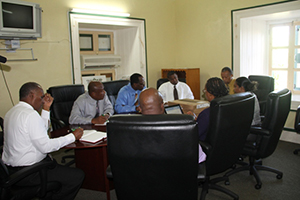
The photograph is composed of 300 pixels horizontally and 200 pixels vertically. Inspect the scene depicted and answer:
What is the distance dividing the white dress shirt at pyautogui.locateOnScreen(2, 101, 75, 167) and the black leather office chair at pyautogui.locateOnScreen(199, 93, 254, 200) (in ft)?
4.36

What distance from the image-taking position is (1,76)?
13.7 feet

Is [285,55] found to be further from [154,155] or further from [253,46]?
[154,155]

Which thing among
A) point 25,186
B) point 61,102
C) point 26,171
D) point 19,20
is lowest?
point 25,186

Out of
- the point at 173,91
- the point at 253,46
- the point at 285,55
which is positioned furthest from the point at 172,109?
the point at 285,55

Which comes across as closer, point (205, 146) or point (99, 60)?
point (205, 146)

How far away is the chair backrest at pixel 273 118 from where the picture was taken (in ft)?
9.35

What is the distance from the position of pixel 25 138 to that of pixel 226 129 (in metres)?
1.66

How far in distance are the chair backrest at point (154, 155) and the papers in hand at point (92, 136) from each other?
86 centimetres

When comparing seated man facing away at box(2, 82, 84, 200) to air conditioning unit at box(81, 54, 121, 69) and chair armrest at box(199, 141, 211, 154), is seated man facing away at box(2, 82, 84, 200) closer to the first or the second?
chair armrest at box(199, 141, 211, 154)

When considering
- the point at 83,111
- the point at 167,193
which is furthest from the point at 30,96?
the point at 167,193

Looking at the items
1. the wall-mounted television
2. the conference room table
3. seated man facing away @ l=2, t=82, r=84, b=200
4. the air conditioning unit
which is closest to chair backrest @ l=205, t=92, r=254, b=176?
the conference room table

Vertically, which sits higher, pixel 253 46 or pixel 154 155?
pixel 253 46

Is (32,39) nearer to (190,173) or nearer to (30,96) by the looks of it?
(30,96)

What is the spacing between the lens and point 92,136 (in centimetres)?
264
